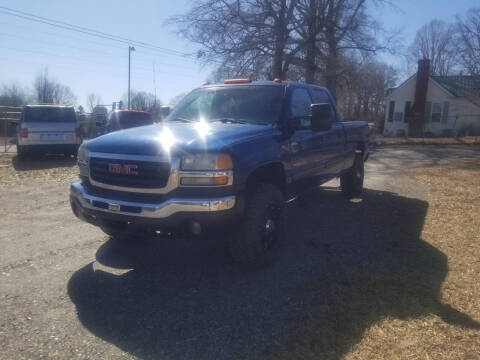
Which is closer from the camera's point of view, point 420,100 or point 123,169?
point 123,169

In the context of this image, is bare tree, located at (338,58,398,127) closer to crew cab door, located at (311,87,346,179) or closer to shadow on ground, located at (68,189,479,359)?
crew cab door, located at (311,87,346,179)

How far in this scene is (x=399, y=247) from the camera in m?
4.67

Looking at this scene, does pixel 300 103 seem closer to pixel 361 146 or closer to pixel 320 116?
pixel 320 116

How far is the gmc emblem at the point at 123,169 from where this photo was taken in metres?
3.46

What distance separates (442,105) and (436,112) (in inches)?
27.4

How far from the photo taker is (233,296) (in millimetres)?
3379

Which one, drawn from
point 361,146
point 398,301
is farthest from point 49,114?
point 398,301

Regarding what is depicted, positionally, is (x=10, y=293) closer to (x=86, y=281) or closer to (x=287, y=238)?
(x=86, y=281)

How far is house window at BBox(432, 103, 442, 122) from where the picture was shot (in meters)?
31.1

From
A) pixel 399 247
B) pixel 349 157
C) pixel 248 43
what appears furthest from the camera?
pixel 248 43

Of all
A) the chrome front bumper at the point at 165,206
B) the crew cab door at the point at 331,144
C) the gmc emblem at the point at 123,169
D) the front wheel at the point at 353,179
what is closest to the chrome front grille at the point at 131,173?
the gmc emblem at the point at 123,169

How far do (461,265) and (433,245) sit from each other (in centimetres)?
65

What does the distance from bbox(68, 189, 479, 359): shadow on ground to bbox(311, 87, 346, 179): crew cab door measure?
3.60 feet

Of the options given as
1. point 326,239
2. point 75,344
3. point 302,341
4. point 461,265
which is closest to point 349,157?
point 326,239
